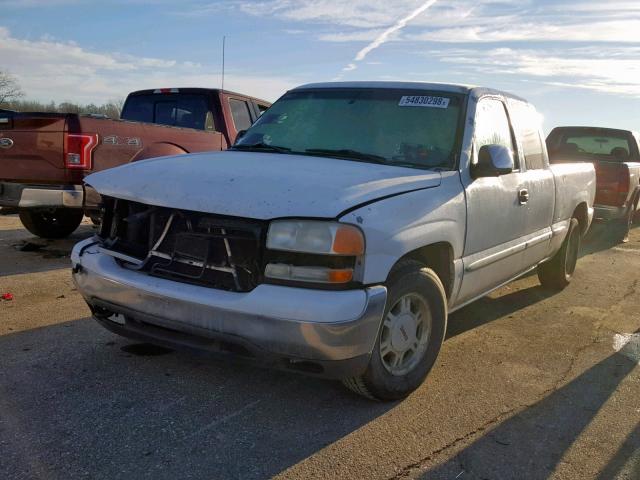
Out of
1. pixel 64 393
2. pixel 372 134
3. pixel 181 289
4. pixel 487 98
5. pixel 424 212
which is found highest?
pixel 487 98

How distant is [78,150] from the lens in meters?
6.33

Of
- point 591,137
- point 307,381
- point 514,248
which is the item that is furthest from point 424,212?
point 591,137

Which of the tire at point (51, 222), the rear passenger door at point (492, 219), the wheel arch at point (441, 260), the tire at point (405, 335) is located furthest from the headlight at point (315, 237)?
the tire at point (51, 222)

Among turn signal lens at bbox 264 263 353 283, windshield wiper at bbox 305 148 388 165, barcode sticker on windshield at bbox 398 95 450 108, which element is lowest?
turn signal lens at bbox 264 263 353 283

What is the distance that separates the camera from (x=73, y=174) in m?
6.33

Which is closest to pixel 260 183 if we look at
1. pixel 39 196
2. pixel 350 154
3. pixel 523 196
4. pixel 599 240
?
pixel 350 154

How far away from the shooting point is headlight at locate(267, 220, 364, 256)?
285 centimetres

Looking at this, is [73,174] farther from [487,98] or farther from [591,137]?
[591,137]

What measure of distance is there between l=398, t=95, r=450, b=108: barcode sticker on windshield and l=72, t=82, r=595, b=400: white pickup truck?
13 millimetres

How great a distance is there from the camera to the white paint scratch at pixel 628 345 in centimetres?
446

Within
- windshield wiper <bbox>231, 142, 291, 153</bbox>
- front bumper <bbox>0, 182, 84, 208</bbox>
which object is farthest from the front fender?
front bumper <bbox>0, 182, 84, 208</bbox>

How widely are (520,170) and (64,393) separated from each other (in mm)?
3630

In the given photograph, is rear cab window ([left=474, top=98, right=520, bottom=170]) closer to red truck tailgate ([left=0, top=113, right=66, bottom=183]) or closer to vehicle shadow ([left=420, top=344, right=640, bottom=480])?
vehicle shadow ([left=420, top=344, right=640, bottom=480])

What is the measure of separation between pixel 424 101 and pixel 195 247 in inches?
80.3
